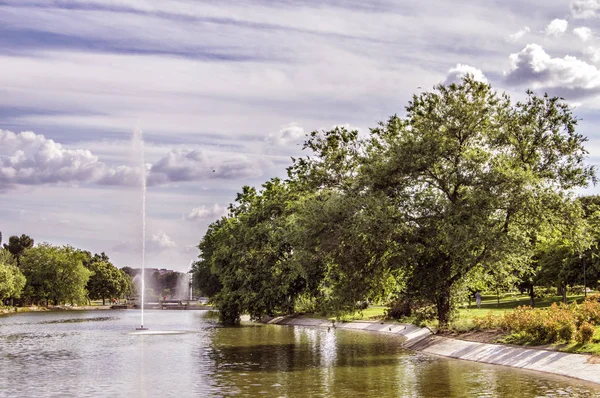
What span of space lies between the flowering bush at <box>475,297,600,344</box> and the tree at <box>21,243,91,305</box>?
142069 millimetres

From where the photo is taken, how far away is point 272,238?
70.4 meters

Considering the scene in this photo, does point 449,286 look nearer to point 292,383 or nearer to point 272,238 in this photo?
point 292,383

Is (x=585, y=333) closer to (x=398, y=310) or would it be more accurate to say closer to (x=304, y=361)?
(x=304, y=361)

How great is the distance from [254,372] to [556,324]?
53.7 ft

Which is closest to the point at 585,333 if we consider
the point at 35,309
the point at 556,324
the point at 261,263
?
the point at 556,324

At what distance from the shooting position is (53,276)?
165m

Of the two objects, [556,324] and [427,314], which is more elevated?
[427,314]

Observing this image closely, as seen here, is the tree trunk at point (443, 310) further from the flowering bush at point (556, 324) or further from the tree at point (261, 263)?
the tree at point (261, 263)

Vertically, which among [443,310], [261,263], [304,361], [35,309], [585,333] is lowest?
[304,361]

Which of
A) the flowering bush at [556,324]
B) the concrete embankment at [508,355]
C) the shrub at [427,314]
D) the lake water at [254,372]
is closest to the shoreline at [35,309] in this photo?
the lake water at [254,372]

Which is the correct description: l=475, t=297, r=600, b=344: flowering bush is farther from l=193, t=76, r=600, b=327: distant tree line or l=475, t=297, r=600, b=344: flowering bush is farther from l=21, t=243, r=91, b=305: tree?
l=21, t=243, r=91, b=305: tree

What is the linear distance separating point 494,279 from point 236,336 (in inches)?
1009

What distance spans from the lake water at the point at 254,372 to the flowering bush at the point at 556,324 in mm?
3716

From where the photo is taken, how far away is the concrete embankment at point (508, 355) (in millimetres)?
31508
